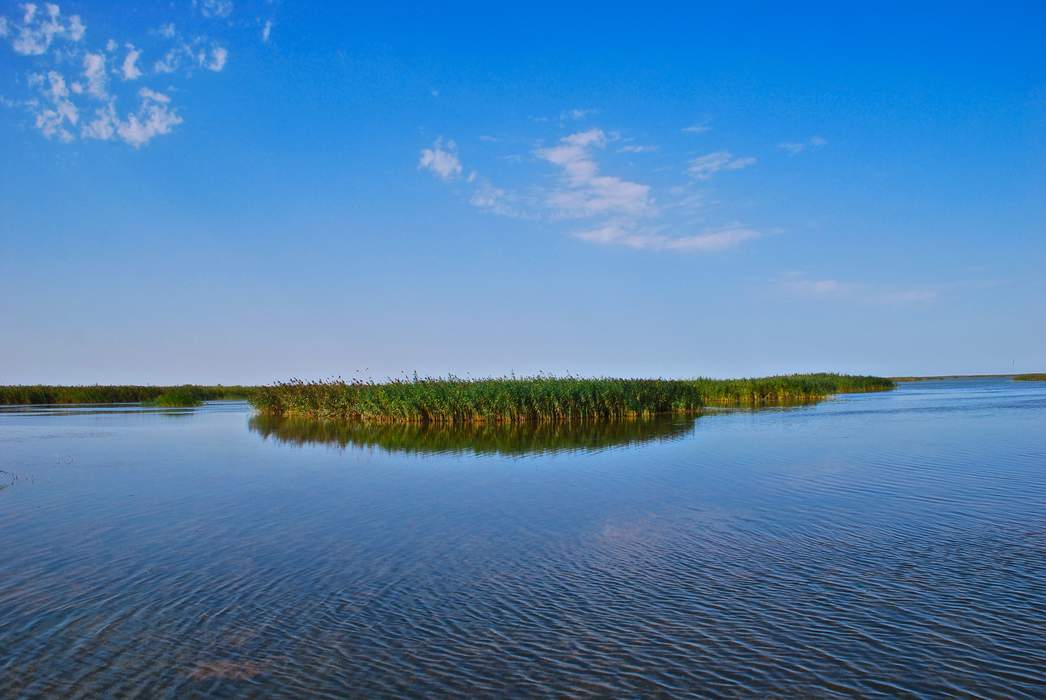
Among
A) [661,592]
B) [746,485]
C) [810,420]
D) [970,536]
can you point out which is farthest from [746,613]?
[810,420]

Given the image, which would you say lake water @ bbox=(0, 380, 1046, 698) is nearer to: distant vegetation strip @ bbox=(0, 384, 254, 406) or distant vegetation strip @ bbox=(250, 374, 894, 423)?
distant vegetation strip @ bbox=(250, 374, 894, 423)

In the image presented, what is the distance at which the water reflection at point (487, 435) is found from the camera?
21391 mm

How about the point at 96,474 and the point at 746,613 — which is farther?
the point at 96,474

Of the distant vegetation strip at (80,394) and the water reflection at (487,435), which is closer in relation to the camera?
the water reflection at (487,435)

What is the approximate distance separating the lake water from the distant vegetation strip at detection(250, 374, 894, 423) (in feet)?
55.6

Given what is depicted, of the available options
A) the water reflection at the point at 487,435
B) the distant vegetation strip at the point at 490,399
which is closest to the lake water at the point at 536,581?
the water reflection at the point at 487,435

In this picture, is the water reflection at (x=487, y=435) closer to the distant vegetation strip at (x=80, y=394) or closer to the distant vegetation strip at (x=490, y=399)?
the distant vegetation strip at (x=490, y=399)

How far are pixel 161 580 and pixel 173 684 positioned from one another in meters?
2.93

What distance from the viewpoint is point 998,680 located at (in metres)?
4.75

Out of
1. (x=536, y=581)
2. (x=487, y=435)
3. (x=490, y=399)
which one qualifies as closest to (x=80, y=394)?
(x=490, y=399)

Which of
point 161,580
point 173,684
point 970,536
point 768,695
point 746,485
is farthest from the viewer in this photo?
point 746,485

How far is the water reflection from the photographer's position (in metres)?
21.4

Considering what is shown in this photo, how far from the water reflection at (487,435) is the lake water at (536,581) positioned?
17.8 ft

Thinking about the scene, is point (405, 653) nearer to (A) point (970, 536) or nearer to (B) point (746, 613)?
(B) point (746, 613)
